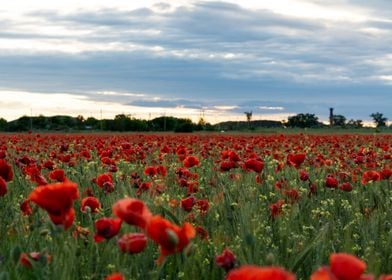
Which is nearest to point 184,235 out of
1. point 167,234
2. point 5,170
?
point 167,234

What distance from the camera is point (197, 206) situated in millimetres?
4320

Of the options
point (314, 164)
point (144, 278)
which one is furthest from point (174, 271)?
point (314, 164)

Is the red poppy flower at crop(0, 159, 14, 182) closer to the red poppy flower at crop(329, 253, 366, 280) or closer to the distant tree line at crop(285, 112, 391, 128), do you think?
the red poppy flower at crop(329, 253, 366, 280)

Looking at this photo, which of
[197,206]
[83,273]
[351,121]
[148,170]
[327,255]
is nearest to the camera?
[83,273]

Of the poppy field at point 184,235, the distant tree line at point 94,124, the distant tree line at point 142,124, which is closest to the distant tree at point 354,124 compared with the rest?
the distant tree line at point 142,124

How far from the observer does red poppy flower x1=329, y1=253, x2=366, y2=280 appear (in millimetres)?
1253

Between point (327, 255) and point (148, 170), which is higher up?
point (148, 170)

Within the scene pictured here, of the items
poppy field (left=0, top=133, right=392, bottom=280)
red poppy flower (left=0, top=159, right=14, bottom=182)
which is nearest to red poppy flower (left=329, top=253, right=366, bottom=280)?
poppy field (left=0, top=133, right=392, bottom=280)

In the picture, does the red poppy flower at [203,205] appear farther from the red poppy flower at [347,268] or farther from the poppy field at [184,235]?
the red poppy flower at [347,268]

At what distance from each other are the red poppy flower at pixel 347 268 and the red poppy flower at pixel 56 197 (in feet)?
2.98

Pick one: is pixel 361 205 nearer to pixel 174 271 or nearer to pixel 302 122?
pixel 174 271

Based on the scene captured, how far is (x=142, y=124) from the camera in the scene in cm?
5175

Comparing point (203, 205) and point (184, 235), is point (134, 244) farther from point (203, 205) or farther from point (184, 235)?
point (203, 205)

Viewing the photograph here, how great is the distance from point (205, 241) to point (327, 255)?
2.43ft
